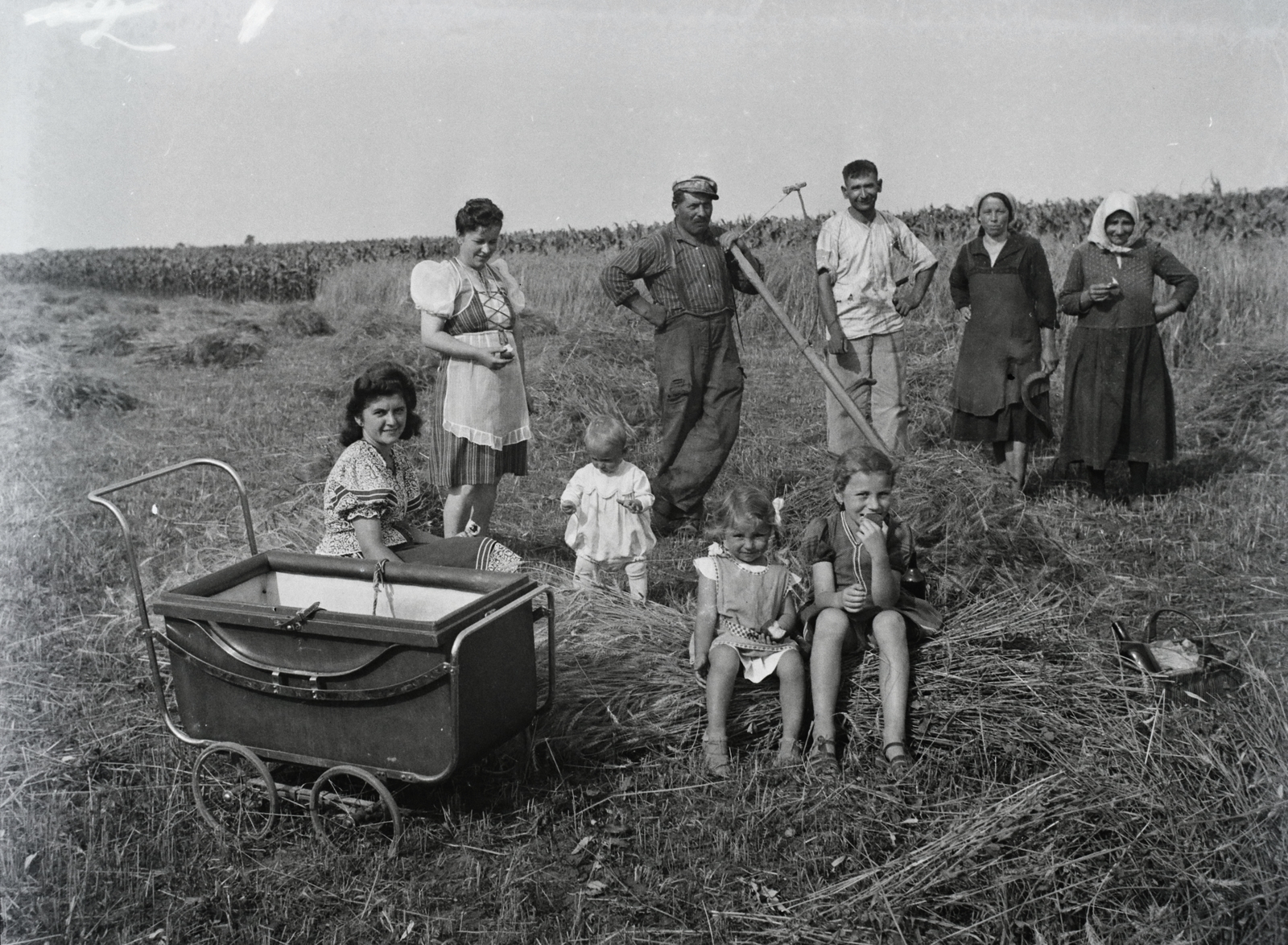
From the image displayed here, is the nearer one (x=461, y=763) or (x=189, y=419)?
(x=461, y=763)

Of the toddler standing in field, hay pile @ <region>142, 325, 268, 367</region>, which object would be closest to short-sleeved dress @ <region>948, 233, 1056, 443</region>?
the toddler standing in field

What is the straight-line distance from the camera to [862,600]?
3.99 meters

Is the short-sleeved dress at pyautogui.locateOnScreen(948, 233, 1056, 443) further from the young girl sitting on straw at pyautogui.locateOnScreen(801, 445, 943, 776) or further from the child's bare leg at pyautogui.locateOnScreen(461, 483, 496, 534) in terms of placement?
the child's bare leg at pyautogui.locateOnScreen(461, 483, 496, 534)

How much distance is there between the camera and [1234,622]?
194 inches

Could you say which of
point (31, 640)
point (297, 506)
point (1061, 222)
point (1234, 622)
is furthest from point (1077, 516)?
point (1061, 222)

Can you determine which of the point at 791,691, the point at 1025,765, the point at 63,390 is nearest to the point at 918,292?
the point at 791,691

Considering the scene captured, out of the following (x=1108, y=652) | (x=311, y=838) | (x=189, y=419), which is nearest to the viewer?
(x=311, y=838)

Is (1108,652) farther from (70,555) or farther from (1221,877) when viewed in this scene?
(70,555)

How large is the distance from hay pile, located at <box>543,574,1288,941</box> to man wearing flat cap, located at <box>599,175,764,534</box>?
2.07 meters

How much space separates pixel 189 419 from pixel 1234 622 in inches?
374

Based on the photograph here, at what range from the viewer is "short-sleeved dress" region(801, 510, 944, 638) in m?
4.09

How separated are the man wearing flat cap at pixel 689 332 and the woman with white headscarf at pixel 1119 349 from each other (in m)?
2.16

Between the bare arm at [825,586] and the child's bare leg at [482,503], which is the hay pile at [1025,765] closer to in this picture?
the bare arm at [825,586]

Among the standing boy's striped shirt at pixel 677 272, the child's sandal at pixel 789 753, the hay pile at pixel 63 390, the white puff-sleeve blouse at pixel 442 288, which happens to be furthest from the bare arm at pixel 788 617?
the hay pile at pixel 63 390
